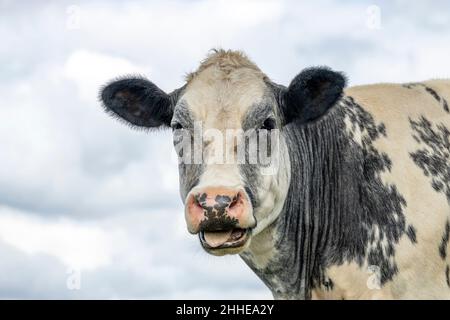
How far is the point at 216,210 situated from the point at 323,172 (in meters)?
2.80

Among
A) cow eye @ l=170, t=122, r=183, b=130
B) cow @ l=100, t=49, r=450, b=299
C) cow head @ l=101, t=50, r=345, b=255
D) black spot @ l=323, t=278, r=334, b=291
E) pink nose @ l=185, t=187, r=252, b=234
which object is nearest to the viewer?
pink nose @ l=185, t=187, r=252, b=234

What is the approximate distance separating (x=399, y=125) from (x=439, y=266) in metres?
2.00

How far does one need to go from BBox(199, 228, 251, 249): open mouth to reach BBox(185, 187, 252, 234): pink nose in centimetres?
12

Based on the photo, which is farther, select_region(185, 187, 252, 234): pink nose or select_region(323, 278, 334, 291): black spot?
select_region(323, 278, 334, 291): black spot

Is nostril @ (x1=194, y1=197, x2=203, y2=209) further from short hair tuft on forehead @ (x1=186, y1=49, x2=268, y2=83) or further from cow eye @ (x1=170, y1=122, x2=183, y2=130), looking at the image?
short hair tuft on forehead @ (x1=186, y1=49, x2=268, y2=83)

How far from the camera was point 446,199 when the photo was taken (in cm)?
1300

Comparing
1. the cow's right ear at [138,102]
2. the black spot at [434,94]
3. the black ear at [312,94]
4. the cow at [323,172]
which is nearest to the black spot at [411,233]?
the cow at [323,172]

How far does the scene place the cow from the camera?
11875mm

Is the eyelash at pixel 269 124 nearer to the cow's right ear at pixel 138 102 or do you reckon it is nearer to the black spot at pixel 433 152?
the cow's right ear at pixel 138 102

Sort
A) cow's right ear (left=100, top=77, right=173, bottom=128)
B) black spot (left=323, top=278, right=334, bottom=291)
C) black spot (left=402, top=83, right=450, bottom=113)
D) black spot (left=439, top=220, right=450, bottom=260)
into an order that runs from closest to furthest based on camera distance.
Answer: black spot (left=323, top=278, right=334, bottom=291) < black spot (left=439, top=220, right=450, bottom=260) < cow's right ear (left=100, top=77, right=173, bottom=128) < black spot (left=402, top=83, right=450, bottom=113)

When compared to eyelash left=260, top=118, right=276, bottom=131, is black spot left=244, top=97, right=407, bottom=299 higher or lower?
lower

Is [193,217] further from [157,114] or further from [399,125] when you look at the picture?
[399,125]

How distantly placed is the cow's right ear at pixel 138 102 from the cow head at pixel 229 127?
13 mm

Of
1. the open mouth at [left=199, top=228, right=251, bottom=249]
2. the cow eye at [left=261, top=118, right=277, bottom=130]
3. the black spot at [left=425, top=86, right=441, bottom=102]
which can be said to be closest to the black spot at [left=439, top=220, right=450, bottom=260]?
the black spot at [left=425, top=86, right=441, bottom=102]
